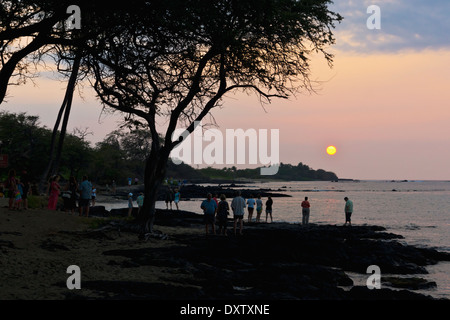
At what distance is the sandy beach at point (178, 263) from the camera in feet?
37.6

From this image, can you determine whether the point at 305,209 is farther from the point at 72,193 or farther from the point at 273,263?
the point at 273,263

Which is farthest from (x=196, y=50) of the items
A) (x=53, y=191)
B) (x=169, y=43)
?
(x=53, y=191)

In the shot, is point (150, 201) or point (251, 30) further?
point (150, 201)

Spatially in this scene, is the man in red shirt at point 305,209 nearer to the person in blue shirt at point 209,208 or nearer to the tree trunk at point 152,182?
the person in blue shirt at point 209,208

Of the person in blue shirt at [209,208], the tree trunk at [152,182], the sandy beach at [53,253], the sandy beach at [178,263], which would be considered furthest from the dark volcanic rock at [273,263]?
the tree trunk at [152,182]

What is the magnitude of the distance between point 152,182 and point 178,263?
6.79m

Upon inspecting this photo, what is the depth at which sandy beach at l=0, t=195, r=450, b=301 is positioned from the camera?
1146cm

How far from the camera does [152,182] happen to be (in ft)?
70.4

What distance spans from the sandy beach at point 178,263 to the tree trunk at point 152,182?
0.62 m

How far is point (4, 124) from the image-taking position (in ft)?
225
